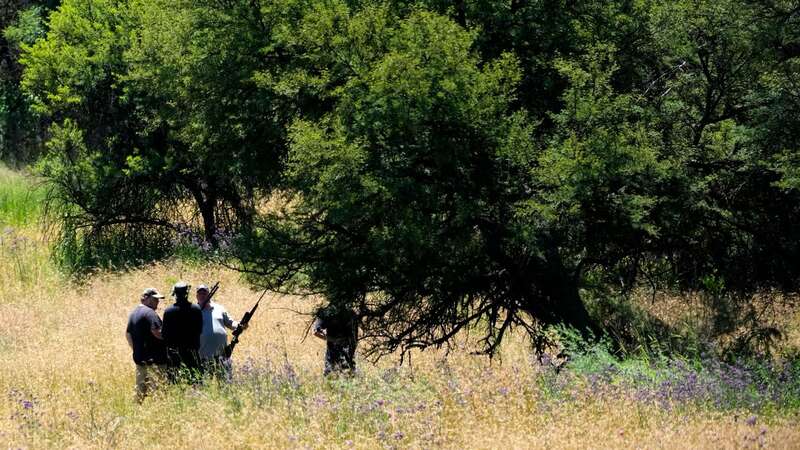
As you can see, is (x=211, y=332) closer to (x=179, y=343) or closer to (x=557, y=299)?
(x=179, y=343)

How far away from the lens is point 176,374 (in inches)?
459

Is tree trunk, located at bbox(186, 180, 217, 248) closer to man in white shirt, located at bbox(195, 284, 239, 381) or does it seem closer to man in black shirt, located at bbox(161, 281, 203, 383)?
man in white shirt, located at bbox(195, 284, 239, 381)

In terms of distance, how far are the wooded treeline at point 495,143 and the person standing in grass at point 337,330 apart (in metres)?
0.19

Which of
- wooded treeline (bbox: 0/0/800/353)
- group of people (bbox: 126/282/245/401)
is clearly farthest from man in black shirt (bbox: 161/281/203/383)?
wooded treeline (bbox: 0/0/800/353)

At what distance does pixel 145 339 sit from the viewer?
38.5ft

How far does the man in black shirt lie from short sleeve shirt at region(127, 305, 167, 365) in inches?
5.1

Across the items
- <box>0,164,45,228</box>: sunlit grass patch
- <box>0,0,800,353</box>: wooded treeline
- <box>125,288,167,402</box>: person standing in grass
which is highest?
<box>0,0,800,353</box>: wooded treeline

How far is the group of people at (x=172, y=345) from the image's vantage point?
1160 cm

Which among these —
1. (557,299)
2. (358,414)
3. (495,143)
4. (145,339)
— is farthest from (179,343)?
(557,299)

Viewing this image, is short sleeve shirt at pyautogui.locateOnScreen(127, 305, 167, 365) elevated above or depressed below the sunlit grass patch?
above

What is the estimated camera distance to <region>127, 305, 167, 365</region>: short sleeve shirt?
38.4 ft

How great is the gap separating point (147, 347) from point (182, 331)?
48 cm

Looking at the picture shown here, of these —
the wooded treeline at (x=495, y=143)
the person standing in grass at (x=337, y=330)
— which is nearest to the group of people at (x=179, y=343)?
the person standing in grass at (x=337, y=330)

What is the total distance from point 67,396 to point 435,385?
15.6 ft
